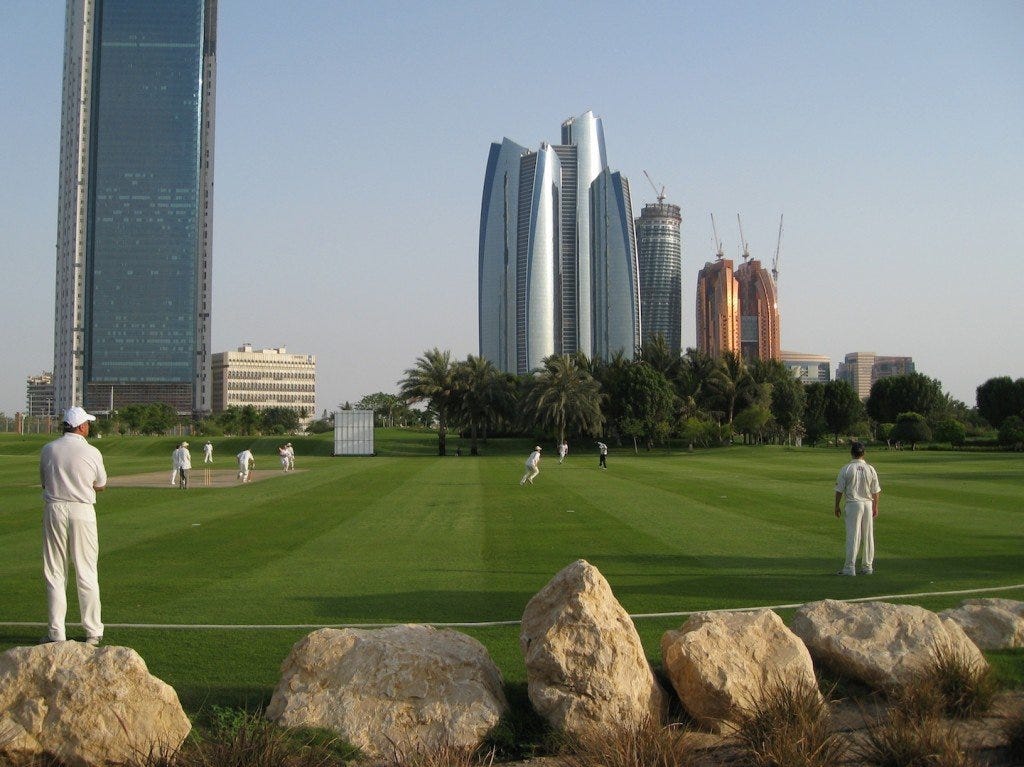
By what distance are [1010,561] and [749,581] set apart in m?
4.76

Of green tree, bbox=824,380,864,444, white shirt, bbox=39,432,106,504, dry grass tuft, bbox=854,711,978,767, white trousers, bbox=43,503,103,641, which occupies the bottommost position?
dry grass tuft, bbox=854,711,978,767

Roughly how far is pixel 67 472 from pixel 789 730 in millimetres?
6365

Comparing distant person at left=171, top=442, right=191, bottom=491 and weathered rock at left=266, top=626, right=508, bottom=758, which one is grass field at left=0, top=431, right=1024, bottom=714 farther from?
distant person at left=171, top=442, right=191, bottom=491

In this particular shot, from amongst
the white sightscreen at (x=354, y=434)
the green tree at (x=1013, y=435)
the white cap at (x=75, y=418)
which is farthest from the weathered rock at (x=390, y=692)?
the green tree at (x=1013, y=435)

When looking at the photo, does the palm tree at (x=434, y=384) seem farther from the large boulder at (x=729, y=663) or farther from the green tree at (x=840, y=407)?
the large boulder at (x=729, y=663)

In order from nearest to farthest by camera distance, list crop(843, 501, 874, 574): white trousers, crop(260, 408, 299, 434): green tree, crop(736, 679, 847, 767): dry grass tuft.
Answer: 1. crop(736, 679, 847, 767): dry grass tuft
2. crop(843, 501, 874, 574): white trousers
3. crop(260, 408, 299, 434): green tree

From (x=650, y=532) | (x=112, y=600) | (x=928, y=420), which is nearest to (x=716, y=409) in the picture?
(x=928, y=420)

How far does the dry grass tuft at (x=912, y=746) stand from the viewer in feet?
17.5

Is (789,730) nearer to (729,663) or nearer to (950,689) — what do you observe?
(729,663)

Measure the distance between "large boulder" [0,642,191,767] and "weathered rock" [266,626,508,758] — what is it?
75 cm

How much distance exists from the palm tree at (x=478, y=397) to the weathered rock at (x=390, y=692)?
251ft

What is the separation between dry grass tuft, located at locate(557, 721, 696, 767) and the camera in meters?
5.32

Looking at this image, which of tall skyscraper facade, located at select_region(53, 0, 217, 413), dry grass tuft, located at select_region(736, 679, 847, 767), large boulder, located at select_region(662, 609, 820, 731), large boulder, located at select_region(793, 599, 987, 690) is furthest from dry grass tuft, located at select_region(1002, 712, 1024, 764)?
tall skyscraper facade, located at select_region(53, 0, 217, 413)

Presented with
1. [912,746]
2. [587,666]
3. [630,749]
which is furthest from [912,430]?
[630,749]
